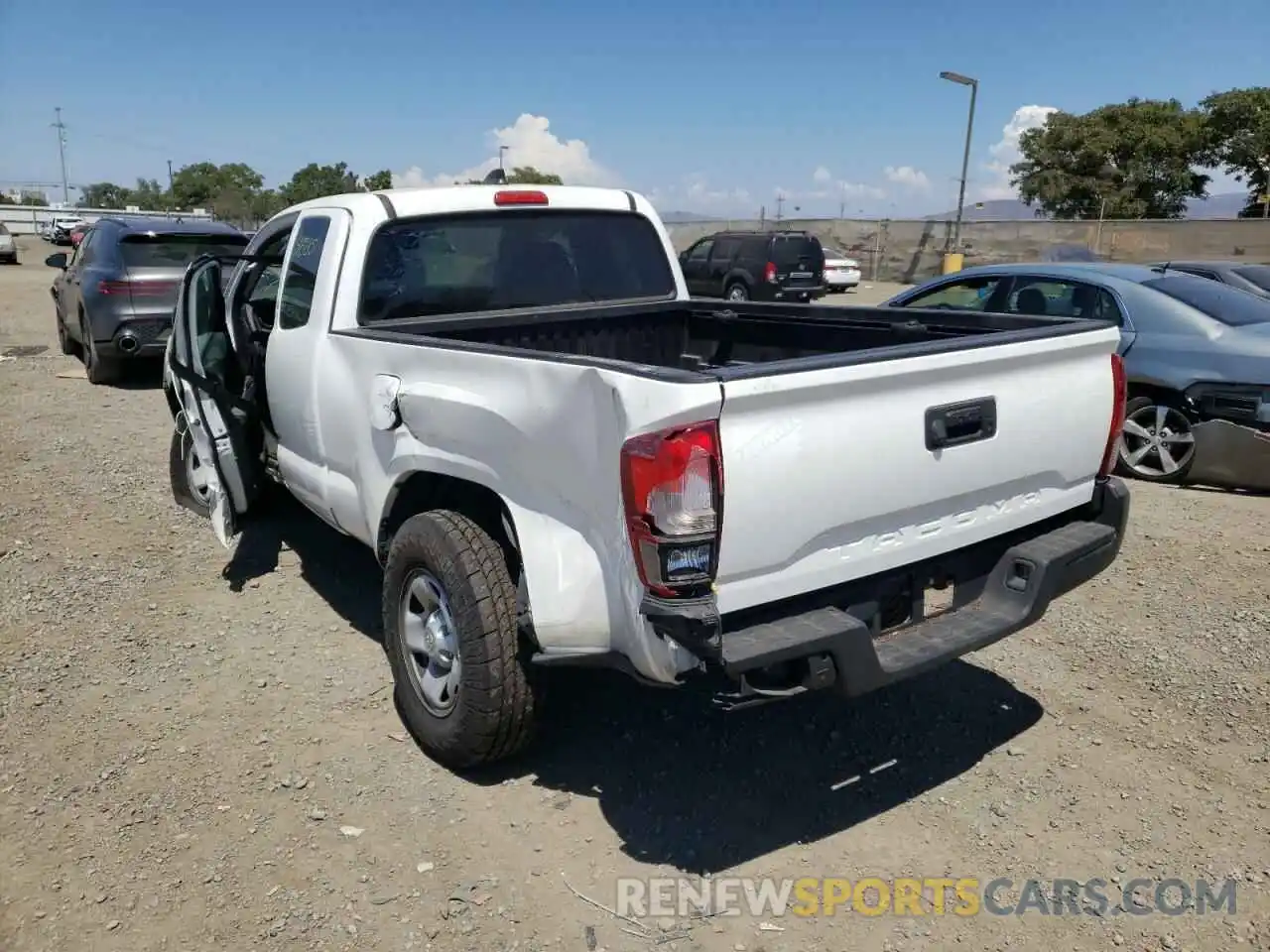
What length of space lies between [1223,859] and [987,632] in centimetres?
100

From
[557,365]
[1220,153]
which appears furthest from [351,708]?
[1220,153]

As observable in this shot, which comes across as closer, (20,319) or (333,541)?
(333,541)

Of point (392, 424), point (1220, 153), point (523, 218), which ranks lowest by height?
point (392, 424)

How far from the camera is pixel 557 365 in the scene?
2.71 m

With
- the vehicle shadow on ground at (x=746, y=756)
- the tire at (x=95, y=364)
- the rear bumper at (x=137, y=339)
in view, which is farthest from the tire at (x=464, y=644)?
the tire at (x=95, y=364)

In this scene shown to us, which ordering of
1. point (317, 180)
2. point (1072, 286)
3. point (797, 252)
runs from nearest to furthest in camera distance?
point (1072, 286)
point (797, 252)
point (317, 180)

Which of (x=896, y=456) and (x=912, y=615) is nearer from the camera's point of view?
(x=896, y=456)

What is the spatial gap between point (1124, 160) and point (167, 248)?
45.4m

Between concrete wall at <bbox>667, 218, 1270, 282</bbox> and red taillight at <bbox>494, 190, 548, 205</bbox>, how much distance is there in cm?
2038

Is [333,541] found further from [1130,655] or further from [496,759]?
[1130,655]

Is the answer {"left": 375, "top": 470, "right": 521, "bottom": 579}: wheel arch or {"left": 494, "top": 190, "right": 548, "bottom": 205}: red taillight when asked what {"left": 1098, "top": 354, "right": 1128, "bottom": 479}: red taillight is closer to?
{"left": 375, "top": 470, "right": 521, "bottom": 579}: wheel arch

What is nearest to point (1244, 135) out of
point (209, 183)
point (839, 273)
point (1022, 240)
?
point (1022, 240)

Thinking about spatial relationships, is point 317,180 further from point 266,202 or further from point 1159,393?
point 1159,393

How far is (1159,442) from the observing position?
23.1ft
